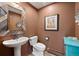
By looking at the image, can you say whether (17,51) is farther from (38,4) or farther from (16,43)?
(38,4)

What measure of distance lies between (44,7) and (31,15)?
24cm

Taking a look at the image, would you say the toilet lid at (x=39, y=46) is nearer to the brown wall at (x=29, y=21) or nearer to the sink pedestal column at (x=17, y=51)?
the brown wall at (x=29, y=21)

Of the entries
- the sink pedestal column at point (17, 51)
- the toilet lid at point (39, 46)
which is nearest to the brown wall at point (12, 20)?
the sink pedestal column at point (17, 51)

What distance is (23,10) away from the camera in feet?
6.10

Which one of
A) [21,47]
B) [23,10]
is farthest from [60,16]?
[21,47]

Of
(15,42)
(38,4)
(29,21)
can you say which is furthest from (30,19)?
(15,42)

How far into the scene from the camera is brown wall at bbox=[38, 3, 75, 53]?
1.81 metres

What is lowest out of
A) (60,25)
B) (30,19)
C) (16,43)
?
(16,43)

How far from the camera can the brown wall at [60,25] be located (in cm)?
181

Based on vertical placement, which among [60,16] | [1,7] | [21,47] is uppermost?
[1,7]

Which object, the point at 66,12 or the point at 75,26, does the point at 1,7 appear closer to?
the point at 66,12

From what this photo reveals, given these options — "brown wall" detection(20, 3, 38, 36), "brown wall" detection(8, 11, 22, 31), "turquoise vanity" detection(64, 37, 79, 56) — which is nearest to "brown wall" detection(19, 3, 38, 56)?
"brown wall" detection(20, 3, 38, 36)

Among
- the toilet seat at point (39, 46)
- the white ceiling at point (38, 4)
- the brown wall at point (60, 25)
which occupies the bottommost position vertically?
the toilet seat at point (39, 46)

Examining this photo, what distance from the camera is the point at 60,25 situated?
1850 millimetres
